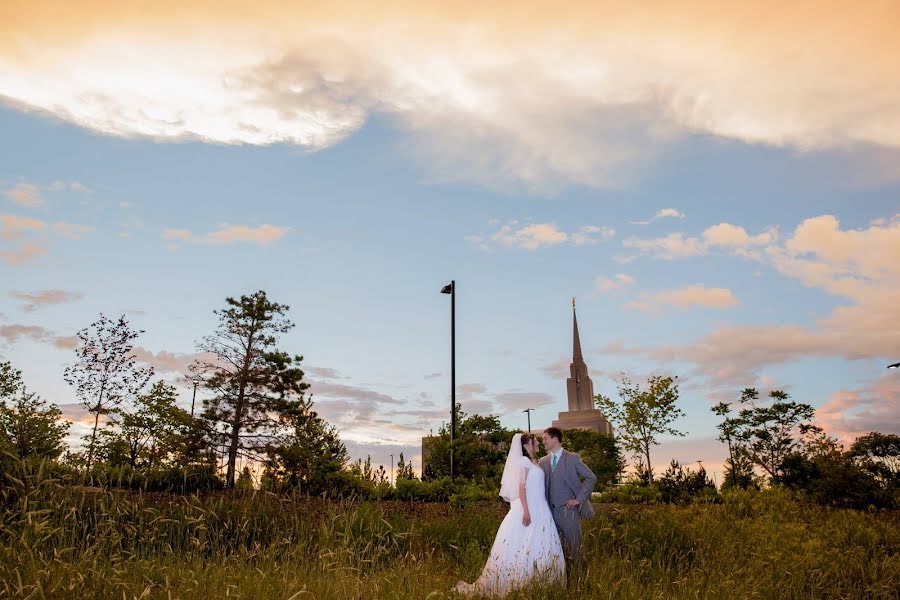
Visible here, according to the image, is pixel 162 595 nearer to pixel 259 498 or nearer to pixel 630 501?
pixel 259 498

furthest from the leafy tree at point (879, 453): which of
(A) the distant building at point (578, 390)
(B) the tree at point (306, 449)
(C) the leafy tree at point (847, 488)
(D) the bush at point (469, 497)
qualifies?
(A) the distant building at point (578, 390)

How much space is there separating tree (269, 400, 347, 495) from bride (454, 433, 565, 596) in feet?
48.1

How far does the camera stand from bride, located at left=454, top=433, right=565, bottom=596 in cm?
845

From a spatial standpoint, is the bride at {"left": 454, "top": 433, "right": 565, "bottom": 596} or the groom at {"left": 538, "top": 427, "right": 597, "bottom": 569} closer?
the bride at {"left": 454, "top": 433, "right": 565, "bottom": 596}

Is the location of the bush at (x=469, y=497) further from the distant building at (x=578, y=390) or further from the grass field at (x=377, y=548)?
the distant building at (x=578, y=390)

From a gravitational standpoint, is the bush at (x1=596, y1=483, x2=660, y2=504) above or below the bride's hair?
below

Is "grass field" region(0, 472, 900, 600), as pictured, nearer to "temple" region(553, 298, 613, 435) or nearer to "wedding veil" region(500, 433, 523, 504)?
"wedding veil" region(500, 433, 523, 504)

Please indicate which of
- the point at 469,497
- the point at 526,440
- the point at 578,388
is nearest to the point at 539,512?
the point at 526,440

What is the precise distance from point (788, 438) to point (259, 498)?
30.1m

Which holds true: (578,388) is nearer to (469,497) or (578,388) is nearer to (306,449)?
(306,449)

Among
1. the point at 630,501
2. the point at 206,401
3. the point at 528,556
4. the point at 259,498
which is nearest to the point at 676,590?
the point at 528,556

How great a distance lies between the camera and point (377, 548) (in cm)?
A: 888

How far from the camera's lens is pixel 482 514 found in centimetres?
1394

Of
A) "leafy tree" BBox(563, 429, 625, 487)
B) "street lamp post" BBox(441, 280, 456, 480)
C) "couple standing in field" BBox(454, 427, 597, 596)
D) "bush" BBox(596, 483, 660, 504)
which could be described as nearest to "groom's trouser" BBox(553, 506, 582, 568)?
"couple standing in field" BBox(454, 427, 597, 596)
